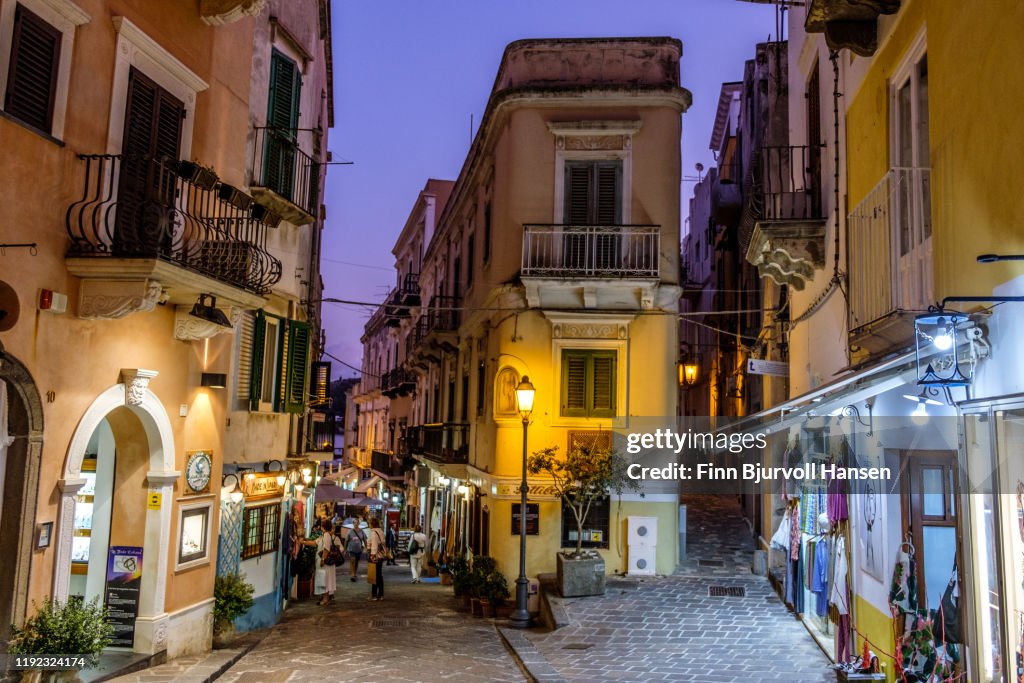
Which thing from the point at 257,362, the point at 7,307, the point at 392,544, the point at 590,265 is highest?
the point at 590,265

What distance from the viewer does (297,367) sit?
16625 millimetres

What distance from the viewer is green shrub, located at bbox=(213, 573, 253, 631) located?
1319 centimetres

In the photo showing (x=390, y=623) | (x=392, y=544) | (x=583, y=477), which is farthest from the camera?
(x=392, y=544)

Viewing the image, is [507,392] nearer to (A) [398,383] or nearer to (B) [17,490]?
(B) [17,490]

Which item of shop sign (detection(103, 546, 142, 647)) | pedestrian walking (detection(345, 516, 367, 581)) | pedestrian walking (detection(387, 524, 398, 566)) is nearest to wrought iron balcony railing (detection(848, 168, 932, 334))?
shop sign (detection(103, 546, 142, 647))

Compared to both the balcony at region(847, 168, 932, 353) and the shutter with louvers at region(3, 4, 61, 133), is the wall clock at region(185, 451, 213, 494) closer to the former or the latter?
the shutter with louvers at region(3, 4, 61, 133)

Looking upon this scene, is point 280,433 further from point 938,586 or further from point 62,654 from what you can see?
point 938,586

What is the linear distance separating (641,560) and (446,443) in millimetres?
8117

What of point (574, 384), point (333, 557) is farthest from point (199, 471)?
point (574, 384)

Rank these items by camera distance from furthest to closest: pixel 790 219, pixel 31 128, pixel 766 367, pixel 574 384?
1. pixel 574 384
2. pixel 766 367
3. pixel 790 219
4. pixel 31 128

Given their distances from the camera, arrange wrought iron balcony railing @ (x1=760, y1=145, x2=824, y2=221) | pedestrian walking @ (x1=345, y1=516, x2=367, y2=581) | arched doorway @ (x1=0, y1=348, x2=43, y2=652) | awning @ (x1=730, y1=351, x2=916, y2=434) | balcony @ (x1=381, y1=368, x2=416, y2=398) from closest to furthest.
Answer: awning @ (x1=730, y1=351, x2=916, y2=434)
arched doorway @ (x1=0, y1=348, x2=43, y2=652)
wrought iron balcony railing @ (x1=760, y1=145, x2=824, y2=221)
pedestrian walking @ (x1=345, y1=516, x2=367, y2=581)
balcony @ (x1=381, y1=368, x2=416, y2=398)

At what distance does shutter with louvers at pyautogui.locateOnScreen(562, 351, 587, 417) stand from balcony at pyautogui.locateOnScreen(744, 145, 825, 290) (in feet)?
21.4

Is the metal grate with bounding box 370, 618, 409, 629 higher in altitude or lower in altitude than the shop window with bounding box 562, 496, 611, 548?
lower

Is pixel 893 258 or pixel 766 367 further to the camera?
pixel 766 367
